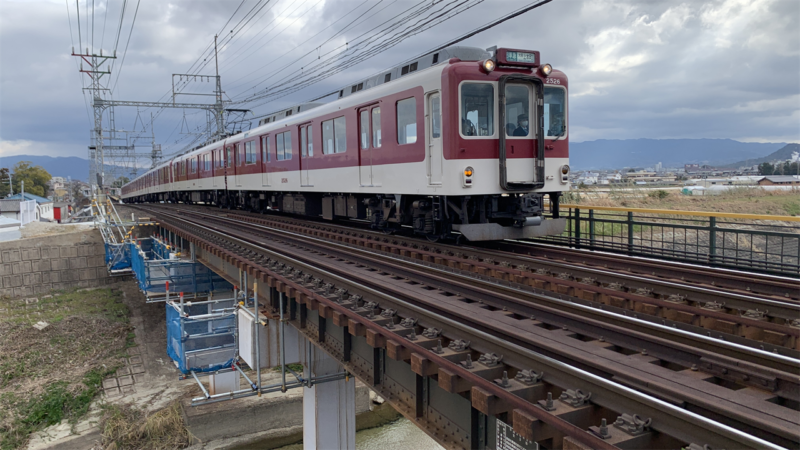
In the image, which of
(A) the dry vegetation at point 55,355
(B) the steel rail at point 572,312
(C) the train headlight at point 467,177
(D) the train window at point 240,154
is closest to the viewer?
(B) the steel rail at point 572,312

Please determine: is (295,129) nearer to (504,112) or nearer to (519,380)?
(504,112)

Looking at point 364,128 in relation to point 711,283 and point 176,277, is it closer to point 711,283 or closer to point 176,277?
point 711,283

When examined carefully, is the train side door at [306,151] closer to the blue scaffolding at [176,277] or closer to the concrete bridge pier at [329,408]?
the blue scaffolding at [176,277]

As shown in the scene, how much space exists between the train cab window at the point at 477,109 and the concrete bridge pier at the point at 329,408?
4967mm

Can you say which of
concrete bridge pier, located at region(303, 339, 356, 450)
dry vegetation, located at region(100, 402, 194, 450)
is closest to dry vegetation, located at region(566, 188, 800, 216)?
concrete bridge pier, located at region(303, 339, 356, 450)

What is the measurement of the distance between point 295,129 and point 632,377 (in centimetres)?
1420

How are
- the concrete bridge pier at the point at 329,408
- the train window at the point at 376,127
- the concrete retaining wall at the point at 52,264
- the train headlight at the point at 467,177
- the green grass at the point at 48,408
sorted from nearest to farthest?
1. the train headlight at the point at 467,177
2. the concrete bridge pier at the point at 329,408
3. the train window at the point at 376,127
4. the green grass at the point at 48,408
5. the concrete retaining wall at the point at 52,264

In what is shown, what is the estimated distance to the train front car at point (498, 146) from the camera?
984cm

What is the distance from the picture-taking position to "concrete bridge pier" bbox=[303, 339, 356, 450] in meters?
10.7

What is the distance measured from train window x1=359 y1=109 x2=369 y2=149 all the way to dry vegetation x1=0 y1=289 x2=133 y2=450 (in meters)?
13.8

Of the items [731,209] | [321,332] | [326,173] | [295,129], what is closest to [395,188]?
[326,173]

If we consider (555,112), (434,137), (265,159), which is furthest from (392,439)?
(555,112)

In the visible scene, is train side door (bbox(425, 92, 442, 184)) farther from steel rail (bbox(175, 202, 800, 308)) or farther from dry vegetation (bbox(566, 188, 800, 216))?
dry vegetation (bbox(566, 188, 800, 216))

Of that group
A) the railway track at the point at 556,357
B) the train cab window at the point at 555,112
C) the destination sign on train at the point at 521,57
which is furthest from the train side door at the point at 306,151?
the railway track at the point at 556,357
